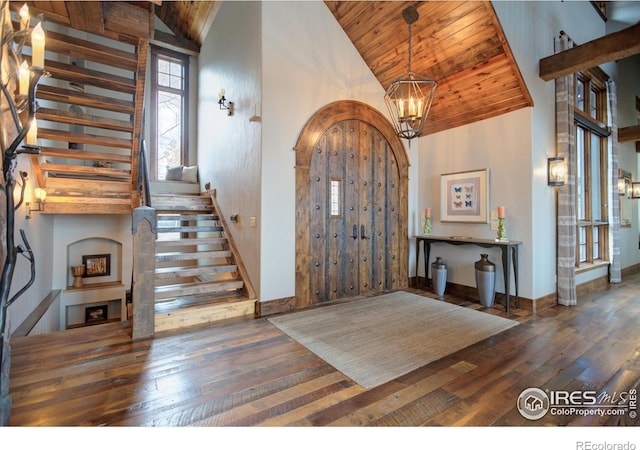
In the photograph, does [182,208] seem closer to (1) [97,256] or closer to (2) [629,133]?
(1) [97,256]

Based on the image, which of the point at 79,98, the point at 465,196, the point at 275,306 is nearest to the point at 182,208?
the point at 79,98

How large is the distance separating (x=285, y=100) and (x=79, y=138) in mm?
2856

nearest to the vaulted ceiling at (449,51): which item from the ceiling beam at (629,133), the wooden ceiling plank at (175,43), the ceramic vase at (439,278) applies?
the ceramic vase at (439,278)

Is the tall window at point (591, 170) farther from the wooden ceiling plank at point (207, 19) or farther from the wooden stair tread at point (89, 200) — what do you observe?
the wooden stair tread at point (89, 200)

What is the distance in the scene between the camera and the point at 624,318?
3566mm

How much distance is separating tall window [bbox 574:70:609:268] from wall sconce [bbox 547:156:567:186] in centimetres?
127

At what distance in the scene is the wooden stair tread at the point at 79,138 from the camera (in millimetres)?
3709

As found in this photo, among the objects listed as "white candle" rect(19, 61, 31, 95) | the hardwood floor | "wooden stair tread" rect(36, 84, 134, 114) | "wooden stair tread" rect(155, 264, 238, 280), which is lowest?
the hardwood floor

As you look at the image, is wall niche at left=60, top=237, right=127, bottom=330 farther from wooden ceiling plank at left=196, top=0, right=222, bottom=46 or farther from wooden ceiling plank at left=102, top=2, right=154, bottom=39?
wooden ceiling plank at left=196, top=0, right=222, bottom=46

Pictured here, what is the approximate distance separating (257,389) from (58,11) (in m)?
3.83

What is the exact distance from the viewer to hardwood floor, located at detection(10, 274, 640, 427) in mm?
1787

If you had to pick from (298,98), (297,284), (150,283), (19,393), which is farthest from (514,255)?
(19,393)

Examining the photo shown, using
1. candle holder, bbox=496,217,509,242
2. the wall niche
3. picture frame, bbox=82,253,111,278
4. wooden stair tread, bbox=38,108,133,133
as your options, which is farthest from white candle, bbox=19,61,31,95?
candle holder, bbox=496,217,509,242

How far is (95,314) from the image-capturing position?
5.63 meters
